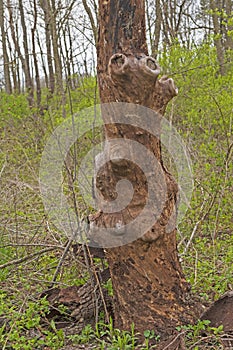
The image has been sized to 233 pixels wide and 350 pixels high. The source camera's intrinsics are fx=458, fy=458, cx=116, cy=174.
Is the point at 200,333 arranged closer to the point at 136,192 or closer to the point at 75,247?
the point at 136,192

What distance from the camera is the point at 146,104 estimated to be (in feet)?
9.23

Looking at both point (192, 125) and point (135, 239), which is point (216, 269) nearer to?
point (135, 239)

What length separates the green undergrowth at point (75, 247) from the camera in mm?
3352

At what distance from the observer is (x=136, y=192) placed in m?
2.95

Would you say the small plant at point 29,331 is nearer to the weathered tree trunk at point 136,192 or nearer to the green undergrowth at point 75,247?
the green undergrowth at point 75,247

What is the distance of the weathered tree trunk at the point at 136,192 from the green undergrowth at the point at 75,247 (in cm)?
16

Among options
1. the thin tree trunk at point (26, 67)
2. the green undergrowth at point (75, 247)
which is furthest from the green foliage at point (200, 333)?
the thin tree trunk at point (26, 67)

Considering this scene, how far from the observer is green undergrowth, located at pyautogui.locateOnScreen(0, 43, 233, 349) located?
11.0 feet

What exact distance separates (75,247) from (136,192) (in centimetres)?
121

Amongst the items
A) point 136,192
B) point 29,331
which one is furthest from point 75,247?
point 136,192

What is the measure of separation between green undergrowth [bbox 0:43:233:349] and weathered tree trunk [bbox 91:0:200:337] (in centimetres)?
16

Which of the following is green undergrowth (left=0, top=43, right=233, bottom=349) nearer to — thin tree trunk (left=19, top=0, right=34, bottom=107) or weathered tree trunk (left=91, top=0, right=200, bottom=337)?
weathered tree trunk (left=91, top=0, right=200, bottom=337)

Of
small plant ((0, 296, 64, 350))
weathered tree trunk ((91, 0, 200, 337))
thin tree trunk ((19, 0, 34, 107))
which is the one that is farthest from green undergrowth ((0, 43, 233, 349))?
thin tree trunk ((19, 0, 34, 107))

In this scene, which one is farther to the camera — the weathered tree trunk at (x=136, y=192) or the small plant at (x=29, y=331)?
the small plant at (x=29, y=331)
